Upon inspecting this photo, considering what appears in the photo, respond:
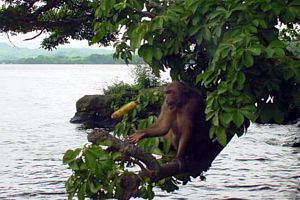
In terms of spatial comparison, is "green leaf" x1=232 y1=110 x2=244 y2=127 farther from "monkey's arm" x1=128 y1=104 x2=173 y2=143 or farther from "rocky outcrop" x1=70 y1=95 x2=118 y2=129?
"rocky outcrop" x1=70 y1=95 x2=118 y2=129

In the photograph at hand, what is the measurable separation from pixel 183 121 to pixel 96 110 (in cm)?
3044

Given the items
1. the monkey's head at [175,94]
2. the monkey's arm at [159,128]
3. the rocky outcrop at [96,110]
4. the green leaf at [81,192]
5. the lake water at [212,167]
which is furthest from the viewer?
the rocky outcrop at [96,110]

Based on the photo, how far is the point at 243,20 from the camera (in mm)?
7188

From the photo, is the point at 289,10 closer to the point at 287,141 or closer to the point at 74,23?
the point at 74,23

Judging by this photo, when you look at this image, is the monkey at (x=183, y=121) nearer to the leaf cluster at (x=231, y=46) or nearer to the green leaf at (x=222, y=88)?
the leaf cluster at (x=231, y=46)

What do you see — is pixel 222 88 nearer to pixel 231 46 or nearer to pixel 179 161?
pixel 231 46

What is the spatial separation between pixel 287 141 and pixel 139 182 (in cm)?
2390

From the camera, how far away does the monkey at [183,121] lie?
905cm

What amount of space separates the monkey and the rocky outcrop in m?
28.0

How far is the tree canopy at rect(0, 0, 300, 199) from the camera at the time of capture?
6859 millimetres

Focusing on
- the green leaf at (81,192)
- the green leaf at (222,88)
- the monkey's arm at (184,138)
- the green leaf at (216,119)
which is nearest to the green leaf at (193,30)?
the green leaf at (222,88)

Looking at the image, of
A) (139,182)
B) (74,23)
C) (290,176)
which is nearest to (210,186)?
(290,176)

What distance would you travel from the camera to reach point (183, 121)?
9234mm

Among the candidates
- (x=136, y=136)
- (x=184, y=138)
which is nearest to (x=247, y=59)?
(x=136, y=136)
